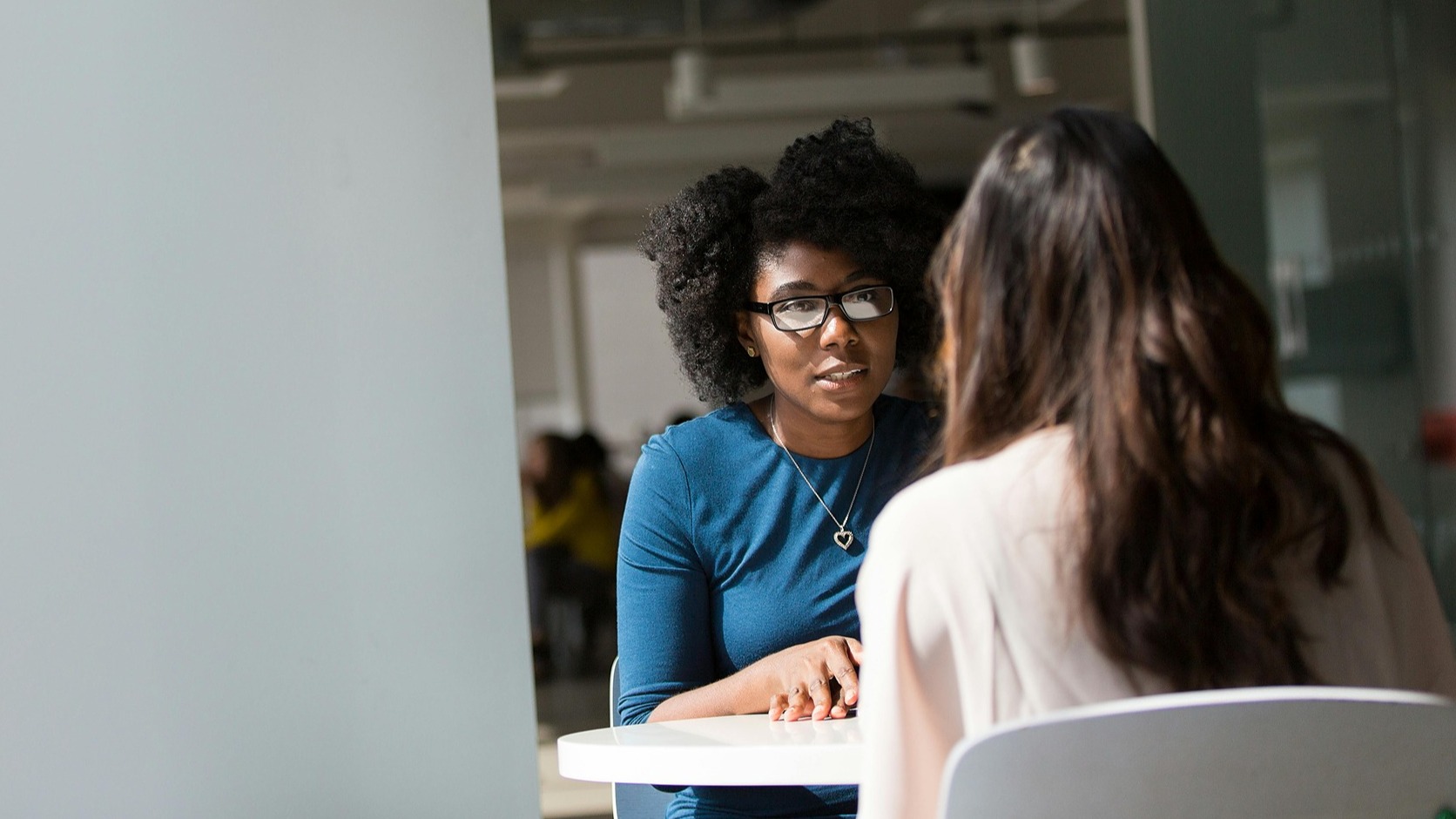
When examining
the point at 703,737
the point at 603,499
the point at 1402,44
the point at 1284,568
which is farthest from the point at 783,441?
the point at 603,499

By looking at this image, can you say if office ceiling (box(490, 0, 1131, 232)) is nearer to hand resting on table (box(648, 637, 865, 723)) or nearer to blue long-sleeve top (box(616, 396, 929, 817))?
blue long-sleeve top (box(616, 396, 929, 817))

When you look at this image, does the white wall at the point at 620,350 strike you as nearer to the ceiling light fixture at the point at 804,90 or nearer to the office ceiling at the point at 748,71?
the office ceiling at the point at 748,71

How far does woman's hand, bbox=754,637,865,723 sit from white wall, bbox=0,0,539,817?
0.46 meters

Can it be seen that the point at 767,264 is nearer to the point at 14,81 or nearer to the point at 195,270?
the point at 195,270

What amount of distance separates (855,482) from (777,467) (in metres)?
0.11

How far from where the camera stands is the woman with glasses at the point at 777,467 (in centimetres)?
186

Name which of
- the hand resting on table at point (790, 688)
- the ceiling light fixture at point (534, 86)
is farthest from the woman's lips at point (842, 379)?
the ceiling light fixture at point (534, 86)

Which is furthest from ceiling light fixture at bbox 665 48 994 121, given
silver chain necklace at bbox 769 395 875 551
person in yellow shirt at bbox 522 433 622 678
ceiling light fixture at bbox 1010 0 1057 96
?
silver chain necklace at bbox 769 395 875 551

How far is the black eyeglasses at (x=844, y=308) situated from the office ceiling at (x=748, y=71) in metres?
5.29

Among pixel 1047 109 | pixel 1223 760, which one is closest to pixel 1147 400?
pixel 1223 760

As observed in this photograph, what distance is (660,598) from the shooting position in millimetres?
1869

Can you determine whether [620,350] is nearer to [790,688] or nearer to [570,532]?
[570,532]

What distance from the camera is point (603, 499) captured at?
25.5 feet

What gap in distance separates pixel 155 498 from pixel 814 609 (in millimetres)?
875
